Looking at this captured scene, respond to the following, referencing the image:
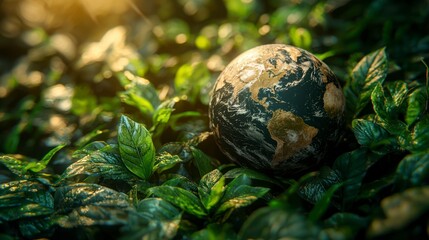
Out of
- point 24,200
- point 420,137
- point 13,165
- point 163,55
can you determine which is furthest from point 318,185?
point 163,55

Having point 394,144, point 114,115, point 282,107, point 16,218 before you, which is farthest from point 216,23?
point 16,218

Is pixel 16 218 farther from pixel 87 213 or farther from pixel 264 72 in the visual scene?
pixel 264 72

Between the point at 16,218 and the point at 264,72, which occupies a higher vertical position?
the point at 264,72

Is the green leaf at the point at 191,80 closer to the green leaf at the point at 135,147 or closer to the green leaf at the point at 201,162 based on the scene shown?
the green leaf at the point at 201,162

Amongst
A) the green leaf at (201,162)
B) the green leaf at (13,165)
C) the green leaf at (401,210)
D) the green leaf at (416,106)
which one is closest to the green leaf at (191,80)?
the green leaf at (201,162)

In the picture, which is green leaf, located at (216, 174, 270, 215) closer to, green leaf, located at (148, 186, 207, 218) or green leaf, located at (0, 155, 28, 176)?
green leaf, located at (148, 186, 207, 218)

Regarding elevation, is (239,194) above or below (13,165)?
below

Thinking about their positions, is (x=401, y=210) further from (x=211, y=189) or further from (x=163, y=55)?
(x=163, y=55)
